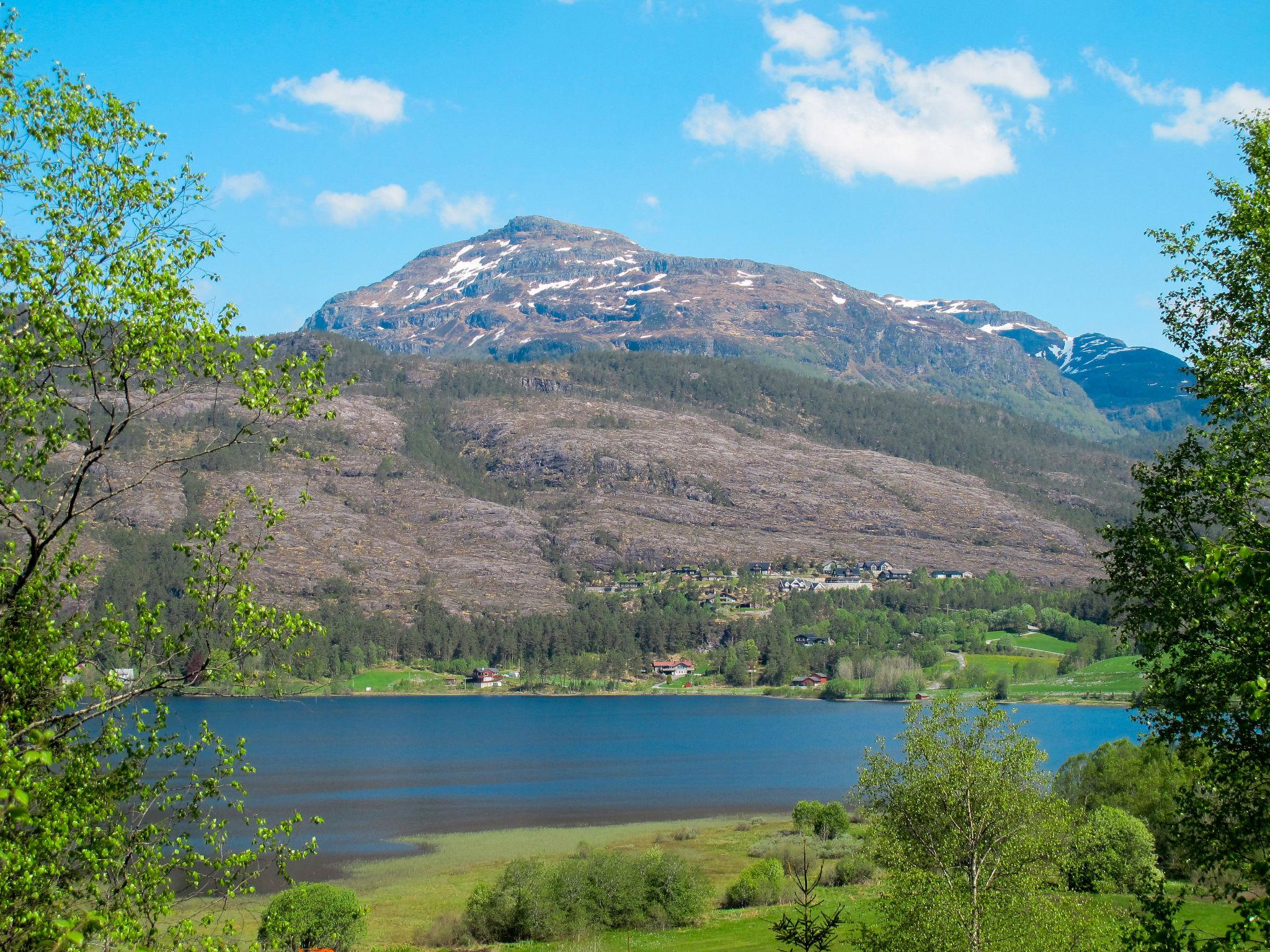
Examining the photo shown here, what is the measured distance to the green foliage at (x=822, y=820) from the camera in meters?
63.2

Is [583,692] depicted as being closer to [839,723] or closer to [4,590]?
[839,723]

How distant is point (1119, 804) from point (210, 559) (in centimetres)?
5273

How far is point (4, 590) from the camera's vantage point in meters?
11.0

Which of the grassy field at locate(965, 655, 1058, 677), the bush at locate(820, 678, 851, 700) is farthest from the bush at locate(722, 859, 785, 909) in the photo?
the grassy field at locate(965, 655, 1058, 677)

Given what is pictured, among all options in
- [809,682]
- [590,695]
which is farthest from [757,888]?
[590,695]

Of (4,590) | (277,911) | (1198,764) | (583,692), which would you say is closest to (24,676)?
(4,590)

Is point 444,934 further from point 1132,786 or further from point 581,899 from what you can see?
point 1132,786

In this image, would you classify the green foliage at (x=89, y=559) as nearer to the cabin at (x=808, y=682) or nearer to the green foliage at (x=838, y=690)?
the green foliage at (x=838, y=690)

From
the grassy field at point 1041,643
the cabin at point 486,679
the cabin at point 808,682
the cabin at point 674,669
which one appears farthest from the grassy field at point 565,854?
the grassy field at point 1041,643

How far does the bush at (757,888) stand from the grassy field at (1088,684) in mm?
117703

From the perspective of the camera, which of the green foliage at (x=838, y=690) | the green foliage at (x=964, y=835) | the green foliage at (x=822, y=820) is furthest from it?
the green foliage at (x=838, y=690)

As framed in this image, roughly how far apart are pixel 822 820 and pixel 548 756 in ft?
175

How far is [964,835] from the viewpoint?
27469 mm

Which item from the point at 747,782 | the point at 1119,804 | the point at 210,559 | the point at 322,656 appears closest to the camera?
the point at 210,559
